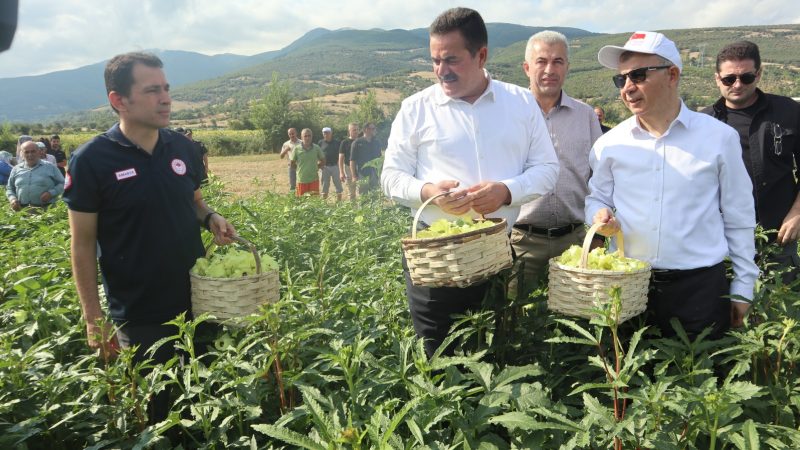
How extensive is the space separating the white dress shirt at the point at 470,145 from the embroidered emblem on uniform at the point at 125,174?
111 cm

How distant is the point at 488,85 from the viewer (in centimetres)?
254

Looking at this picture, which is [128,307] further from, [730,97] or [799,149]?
[799,149]

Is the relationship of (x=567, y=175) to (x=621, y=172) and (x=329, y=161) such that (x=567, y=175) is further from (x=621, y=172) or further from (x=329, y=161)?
(x=329, y=161)

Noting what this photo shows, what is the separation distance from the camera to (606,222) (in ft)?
7.39

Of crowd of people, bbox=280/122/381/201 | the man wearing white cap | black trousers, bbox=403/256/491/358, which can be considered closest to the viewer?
the man wearing white cap

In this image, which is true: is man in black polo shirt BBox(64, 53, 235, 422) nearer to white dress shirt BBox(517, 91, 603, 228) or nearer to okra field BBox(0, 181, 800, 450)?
okra field BBox(0, 181, 800, 450)

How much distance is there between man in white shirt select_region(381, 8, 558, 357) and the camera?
2.39 metres

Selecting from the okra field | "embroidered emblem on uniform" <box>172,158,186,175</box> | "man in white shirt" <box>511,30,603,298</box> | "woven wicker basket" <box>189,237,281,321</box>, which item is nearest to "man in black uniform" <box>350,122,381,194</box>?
"man in white shirt" <box>511,30,603,298</box>

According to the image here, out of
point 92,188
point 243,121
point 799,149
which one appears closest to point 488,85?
point 92,188

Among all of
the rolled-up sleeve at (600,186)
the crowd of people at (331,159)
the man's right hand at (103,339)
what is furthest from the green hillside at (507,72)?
the man's right hand at (103,339)

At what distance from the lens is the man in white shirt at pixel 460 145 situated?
7.84ft

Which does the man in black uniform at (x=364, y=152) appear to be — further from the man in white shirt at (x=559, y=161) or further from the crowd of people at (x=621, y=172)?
the crowd of people at (x=621, y=172)

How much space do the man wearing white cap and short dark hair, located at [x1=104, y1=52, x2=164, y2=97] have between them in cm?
211

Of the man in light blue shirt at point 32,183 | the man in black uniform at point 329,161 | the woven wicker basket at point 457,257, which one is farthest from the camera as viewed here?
the man in black uniform at point 329,161
